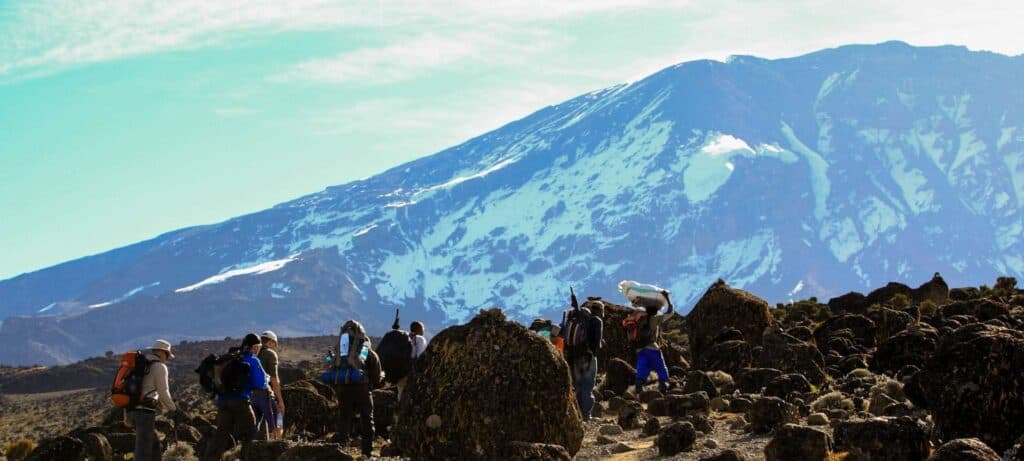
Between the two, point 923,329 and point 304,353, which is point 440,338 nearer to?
point 923,329

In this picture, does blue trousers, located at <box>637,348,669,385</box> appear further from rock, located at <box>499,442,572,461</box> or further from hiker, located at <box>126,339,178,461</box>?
hiker, located at <box>126,339,178,461</box>

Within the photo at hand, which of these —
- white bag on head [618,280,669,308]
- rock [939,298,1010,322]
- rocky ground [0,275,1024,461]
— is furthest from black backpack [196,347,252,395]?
rock [939,298,1010,322]

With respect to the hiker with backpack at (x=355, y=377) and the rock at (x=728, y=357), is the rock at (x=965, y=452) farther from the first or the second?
the rock at (x=728, y=357)

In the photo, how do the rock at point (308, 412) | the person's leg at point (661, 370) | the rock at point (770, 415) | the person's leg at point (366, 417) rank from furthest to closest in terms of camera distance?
the person's leg at point (661, 370) → the rock at point (308, 412) → the person's leg at point (366, 417) → the rock at point (770, 415)

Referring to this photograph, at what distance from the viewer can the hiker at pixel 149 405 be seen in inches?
551

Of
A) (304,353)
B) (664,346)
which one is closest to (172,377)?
(304,353)

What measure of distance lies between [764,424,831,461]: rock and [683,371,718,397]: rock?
710cm

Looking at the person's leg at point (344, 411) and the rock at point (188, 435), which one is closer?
the person's leg at point (344, 411)

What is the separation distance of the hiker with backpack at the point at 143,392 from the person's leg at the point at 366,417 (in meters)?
2.44

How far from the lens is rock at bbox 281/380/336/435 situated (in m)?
19.0

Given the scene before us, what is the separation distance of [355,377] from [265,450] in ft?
5.84

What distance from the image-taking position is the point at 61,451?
17953 mm

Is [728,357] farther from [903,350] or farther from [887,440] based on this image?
[887,440]

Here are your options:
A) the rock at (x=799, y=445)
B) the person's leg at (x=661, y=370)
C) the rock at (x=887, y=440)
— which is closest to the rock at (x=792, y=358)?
the person's leg at (x=661, y=370)
